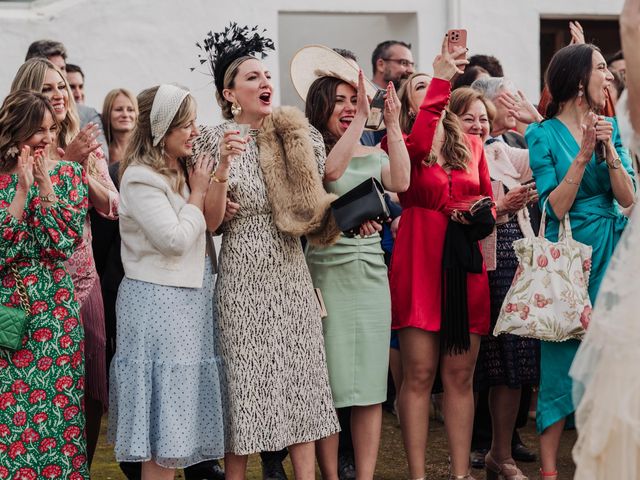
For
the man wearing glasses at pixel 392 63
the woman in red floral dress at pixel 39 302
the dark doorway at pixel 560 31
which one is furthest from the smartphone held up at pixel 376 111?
the dark doorway at pixel 560 31

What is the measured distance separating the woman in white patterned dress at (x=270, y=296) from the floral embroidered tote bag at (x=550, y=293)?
92 centimetres

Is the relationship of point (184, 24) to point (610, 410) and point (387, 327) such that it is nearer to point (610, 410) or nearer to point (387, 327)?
point (387, 327)

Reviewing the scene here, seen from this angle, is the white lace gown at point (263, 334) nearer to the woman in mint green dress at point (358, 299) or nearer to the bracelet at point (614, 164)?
the woman in mint green dress at point (358, 299)

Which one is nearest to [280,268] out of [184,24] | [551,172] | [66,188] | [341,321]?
[341,321]

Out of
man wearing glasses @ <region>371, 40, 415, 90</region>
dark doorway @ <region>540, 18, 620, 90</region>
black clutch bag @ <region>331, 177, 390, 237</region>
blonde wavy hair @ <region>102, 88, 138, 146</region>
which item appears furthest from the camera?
dark doorway @ <region>540, 18, 620, 90</region>

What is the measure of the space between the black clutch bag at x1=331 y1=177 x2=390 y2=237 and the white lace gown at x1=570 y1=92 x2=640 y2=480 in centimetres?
138

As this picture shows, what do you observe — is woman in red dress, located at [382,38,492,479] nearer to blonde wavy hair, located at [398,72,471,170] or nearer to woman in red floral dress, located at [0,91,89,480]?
blonde wavy hair, located at [398,72,471,170]

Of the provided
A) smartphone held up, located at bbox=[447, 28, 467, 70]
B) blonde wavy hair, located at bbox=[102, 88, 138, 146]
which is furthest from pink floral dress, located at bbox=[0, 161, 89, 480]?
blonde wavy hair, located at bbox=[102, 88, 138, 146]

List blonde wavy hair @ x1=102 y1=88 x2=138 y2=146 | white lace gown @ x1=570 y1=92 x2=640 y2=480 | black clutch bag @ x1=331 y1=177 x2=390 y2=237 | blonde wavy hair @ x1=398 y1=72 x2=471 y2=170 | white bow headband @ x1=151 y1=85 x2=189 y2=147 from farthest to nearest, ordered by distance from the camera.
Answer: blonde wavy hair @ x1=102 y1=88 x2=138 y2=146 < blonde wavy hair @ x1=398 y1=72 x2=471 y2=170 < white bow headband @ x1=151 y1=85 x2=189 y2=147 < black clutch bag @ x1=331 y1=177 x2=390 y2=237 < white lace gown @ x1=570 y1=92 x2=640 y2=480

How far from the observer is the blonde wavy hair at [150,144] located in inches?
209

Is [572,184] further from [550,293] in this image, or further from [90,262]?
[90,262]

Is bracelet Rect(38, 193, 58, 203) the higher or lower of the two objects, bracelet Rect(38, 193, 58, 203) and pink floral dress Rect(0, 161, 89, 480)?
the higher

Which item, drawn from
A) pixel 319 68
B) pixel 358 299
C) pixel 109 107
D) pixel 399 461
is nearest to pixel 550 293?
pixel 358 299

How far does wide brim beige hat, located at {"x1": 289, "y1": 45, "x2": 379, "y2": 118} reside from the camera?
5.90 m
